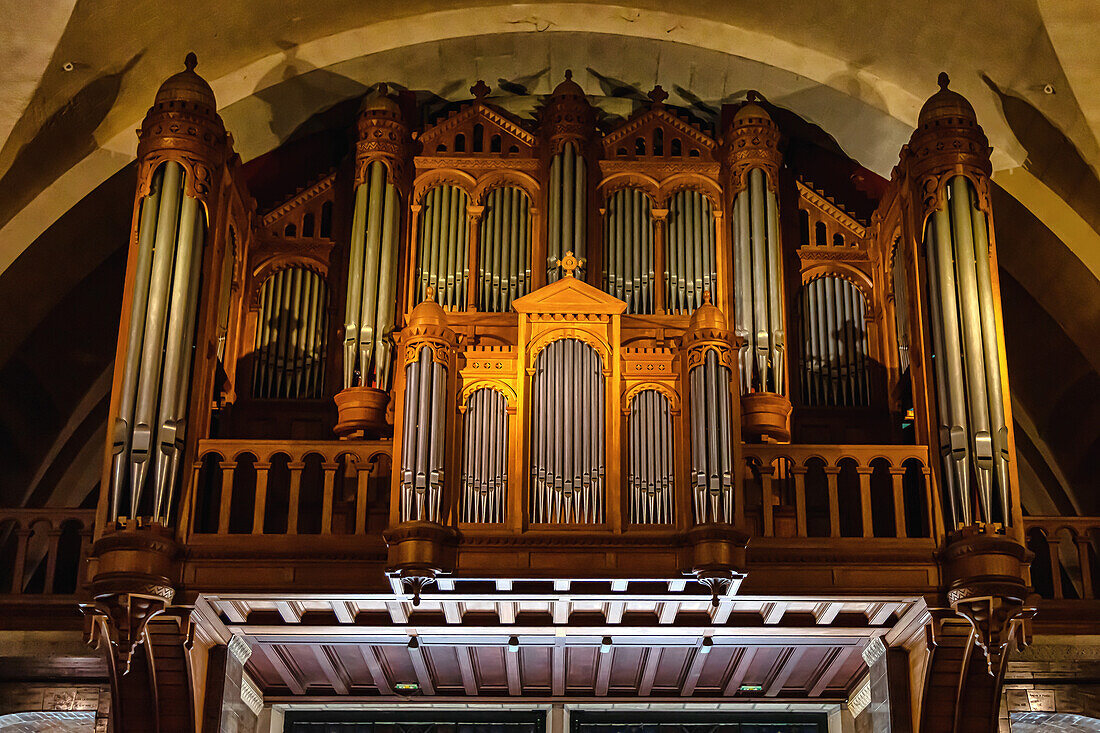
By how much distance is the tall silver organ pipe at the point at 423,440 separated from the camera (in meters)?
11.8

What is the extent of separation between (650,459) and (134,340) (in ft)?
14.3

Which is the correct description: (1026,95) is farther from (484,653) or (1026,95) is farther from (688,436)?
(484,653)

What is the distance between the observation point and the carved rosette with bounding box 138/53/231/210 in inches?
522

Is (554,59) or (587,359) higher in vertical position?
(554,59)

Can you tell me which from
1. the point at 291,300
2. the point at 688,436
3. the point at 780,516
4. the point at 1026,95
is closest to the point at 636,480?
the point at 688,436

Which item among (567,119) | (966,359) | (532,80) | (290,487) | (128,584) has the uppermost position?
(532,80)

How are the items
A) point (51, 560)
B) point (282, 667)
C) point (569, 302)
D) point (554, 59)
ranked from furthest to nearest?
1. point (554, 59)
2. point (282, 667)
3. point (51, 560)
4. point (569, 302)

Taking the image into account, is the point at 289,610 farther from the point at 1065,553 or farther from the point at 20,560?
the point at 1065,553

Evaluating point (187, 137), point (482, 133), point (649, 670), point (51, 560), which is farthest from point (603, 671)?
point (187, 137)

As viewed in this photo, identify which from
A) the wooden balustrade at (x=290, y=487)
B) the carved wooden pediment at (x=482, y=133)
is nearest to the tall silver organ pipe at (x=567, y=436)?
the wooden balustrade at (x=290, y=487)

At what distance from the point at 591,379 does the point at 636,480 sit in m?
0.93

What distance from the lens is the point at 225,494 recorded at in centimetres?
1241

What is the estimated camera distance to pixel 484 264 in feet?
48.8

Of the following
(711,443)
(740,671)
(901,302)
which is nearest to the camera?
(711,443)
